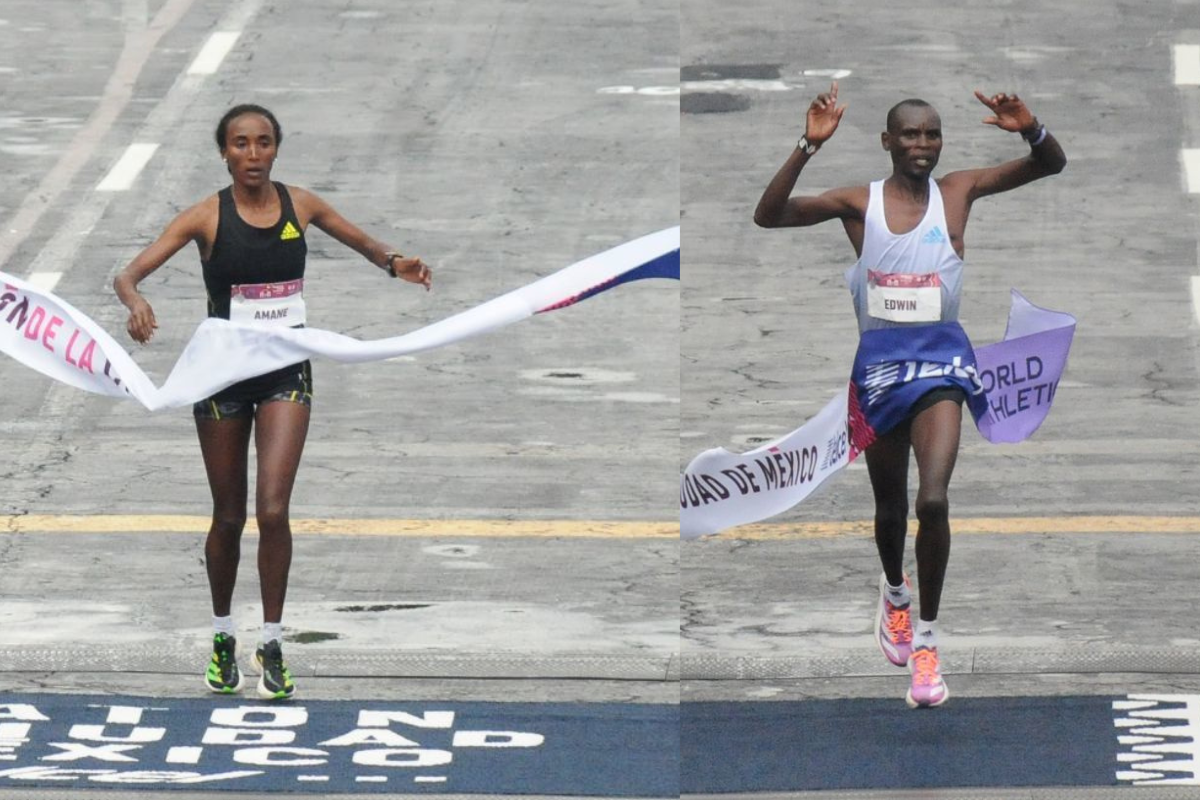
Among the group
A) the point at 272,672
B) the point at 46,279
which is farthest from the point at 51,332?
the point at 46,279

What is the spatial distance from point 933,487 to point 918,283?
28.7 inches

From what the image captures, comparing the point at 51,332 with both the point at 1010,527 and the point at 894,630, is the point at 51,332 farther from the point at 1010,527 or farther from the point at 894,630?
the point at 1010,527

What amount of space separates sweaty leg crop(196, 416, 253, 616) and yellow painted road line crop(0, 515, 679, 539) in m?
2.41

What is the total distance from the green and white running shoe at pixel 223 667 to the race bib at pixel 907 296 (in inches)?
108

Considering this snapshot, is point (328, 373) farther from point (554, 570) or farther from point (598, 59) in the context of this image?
point (598, 59)

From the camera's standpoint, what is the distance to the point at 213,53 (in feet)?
66.5

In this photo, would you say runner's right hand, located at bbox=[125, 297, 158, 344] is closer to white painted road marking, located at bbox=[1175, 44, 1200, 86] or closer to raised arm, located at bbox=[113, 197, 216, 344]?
raised arm, located at bbox=[113, 197, 216, 344]

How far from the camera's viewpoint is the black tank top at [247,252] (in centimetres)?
860

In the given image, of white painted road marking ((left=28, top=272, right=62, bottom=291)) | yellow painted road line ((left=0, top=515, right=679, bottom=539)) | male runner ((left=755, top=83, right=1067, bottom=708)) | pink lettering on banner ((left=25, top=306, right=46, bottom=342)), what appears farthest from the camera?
white painted road marking ((left=28, top=272, right=62, bottom=291))

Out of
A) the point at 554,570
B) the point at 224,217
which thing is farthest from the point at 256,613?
the point at 224,217

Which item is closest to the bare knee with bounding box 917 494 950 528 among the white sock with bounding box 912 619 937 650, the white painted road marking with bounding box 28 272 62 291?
the white sock with bounding box 912 619 937 650

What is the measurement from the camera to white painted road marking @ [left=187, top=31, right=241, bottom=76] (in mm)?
19781

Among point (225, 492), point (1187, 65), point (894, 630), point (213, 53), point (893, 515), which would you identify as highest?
point (213, 53)

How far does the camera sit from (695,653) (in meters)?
9.61
